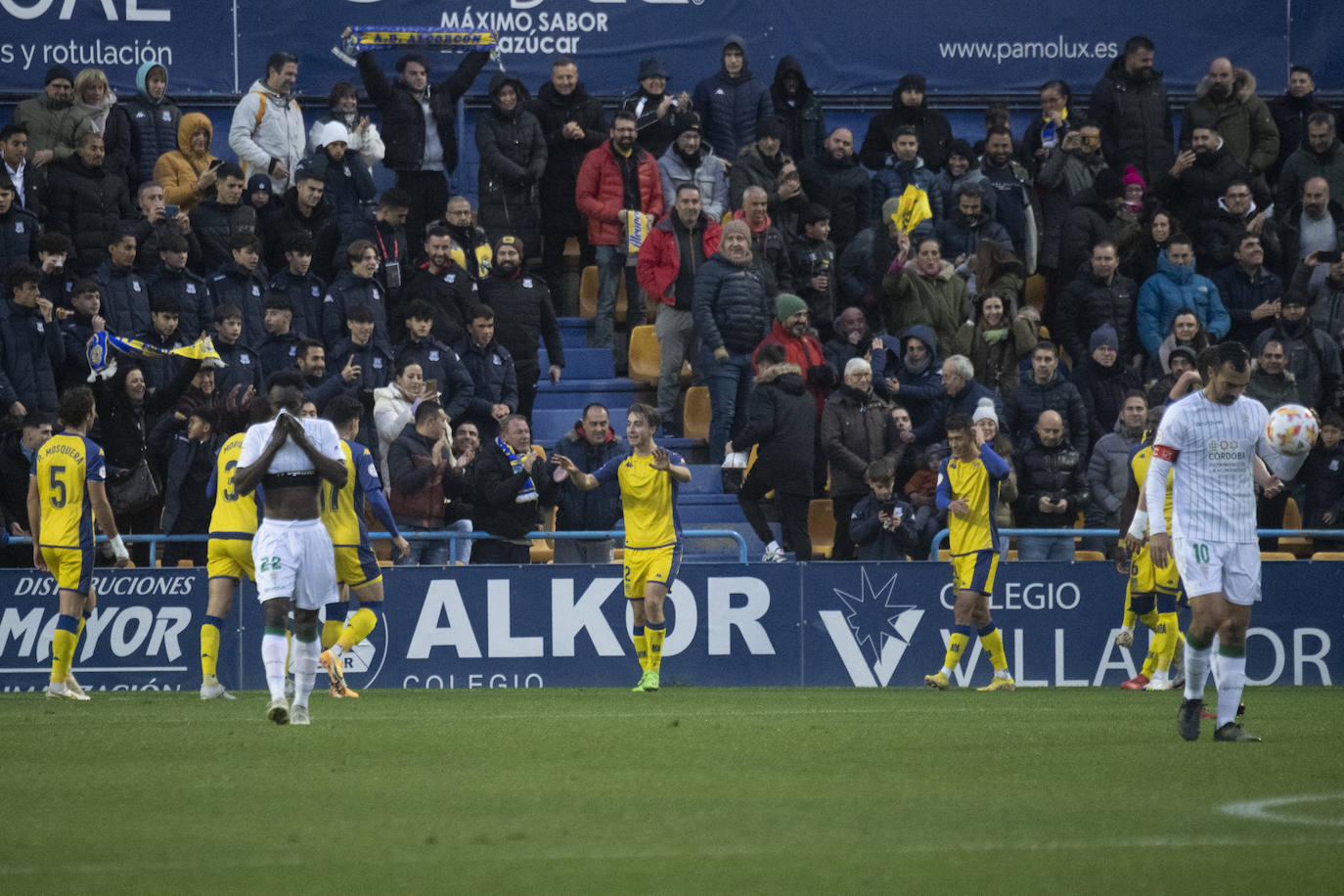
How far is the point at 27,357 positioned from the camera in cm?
1597

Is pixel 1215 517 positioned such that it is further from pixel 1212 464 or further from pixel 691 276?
pixel 691 276

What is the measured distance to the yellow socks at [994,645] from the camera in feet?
51.5

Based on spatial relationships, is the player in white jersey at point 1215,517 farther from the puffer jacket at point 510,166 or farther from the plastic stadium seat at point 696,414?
the puffer jacket at point 510,166

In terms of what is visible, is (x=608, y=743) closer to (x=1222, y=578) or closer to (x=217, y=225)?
(x=1222, y=578)

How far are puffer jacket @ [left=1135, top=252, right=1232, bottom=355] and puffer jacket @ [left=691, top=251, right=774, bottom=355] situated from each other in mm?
3996

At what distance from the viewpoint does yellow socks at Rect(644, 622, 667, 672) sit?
15.4 meters

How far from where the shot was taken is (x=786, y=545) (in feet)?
57.3

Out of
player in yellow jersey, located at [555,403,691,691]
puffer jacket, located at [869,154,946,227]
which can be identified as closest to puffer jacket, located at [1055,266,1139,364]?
puffer jacket, located at [869,154,946,227]

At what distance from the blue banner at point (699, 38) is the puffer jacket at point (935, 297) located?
3.96 metres

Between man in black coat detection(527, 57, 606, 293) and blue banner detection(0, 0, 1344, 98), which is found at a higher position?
blue banner detection(0, 0, 1344, 98)

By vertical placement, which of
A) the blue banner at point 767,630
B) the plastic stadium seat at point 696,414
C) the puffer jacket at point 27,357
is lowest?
the blue banner at point 767,630

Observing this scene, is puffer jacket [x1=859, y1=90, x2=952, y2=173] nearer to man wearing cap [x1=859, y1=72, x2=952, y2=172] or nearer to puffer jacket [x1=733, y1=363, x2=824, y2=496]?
man wearing cap [x1=859, y1=72, x2=952, y2=172]

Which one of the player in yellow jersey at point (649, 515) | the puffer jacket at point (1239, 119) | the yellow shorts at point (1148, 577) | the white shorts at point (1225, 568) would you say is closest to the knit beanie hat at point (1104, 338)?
the yellow shorts at point (1148, 577)

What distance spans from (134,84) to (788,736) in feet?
42.1
